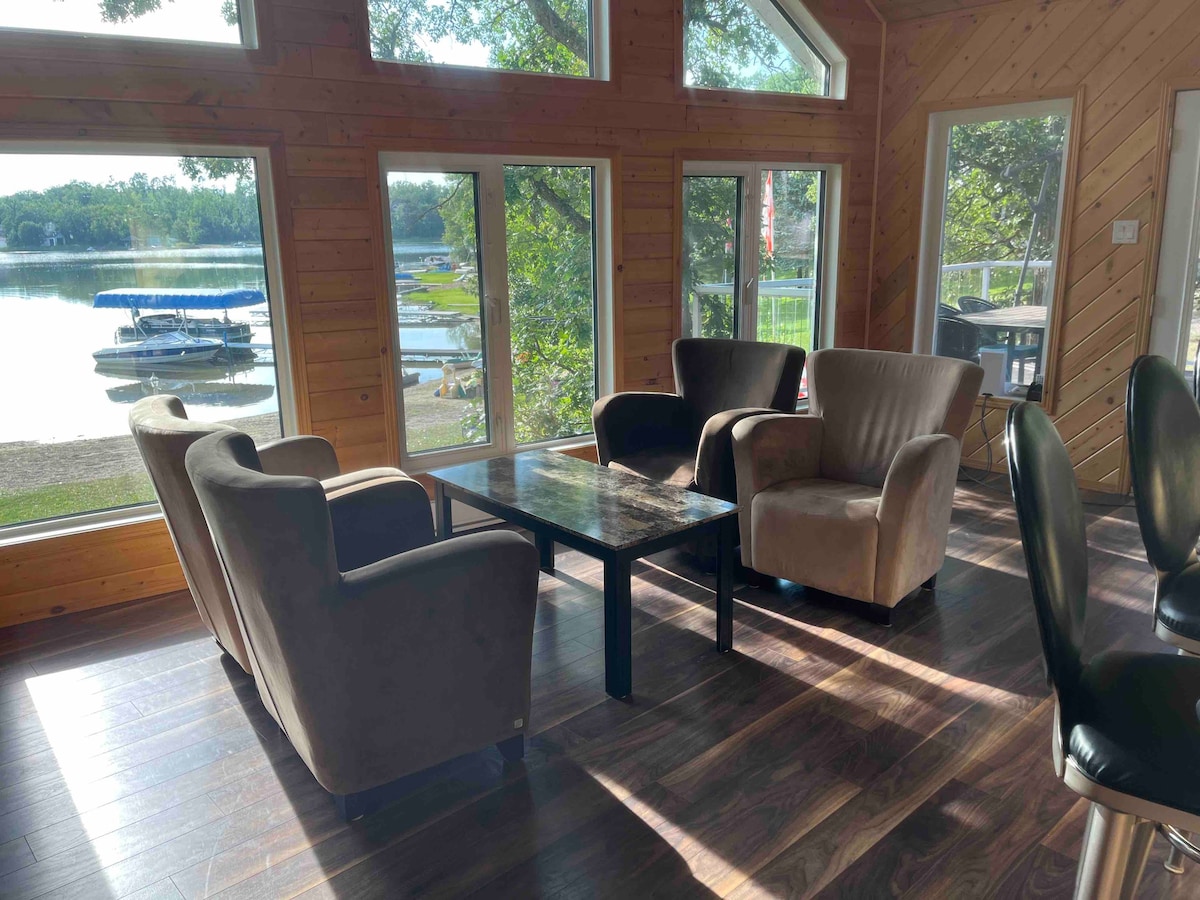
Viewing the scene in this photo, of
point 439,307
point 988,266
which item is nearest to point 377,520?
point 439,307

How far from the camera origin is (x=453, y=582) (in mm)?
2182

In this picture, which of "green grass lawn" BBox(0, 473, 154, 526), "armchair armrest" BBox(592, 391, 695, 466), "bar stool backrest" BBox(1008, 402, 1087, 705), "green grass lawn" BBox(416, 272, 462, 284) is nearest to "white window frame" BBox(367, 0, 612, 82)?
"green grass lawn" BBox(416, 272, 462, 284)

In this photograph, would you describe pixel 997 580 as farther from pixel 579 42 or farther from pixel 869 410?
pixel 579 42

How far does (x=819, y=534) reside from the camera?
3.36m

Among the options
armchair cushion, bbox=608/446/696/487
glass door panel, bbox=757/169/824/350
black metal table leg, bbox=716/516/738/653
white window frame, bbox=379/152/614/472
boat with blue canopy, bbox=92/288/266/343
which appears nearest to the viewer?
black metal table leg, bbox=716/516/738/653

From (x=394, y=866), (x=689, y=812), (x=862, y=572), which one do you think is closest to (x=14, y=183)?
(x=394, y=866)

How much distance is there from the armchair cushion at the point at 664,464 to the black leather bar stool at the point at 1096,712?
2334 millimetres

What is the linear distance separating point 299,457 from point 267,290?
100 centimetres

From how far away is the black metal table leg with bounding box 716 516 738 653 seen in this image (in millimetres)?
3041

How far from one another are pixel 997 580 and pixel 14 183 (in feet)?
13.7

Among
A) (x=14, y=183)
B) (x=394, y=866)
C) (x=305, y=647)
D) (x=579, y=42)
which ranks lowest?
(x=394, y=866)

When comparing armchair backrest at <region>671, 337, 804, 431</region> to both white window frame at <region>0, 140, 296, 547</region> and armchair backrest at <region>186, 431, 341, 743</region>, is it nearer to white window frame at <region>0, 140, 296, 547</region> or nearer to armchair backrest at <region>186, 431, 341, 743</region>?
white window frame at <region>0, 140, 296, 547</region>

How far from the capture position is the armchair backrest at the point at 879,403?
3.47 metres

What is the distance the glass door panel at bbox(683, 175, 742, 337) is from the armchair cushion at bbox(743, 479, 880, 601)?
1.94 metres
